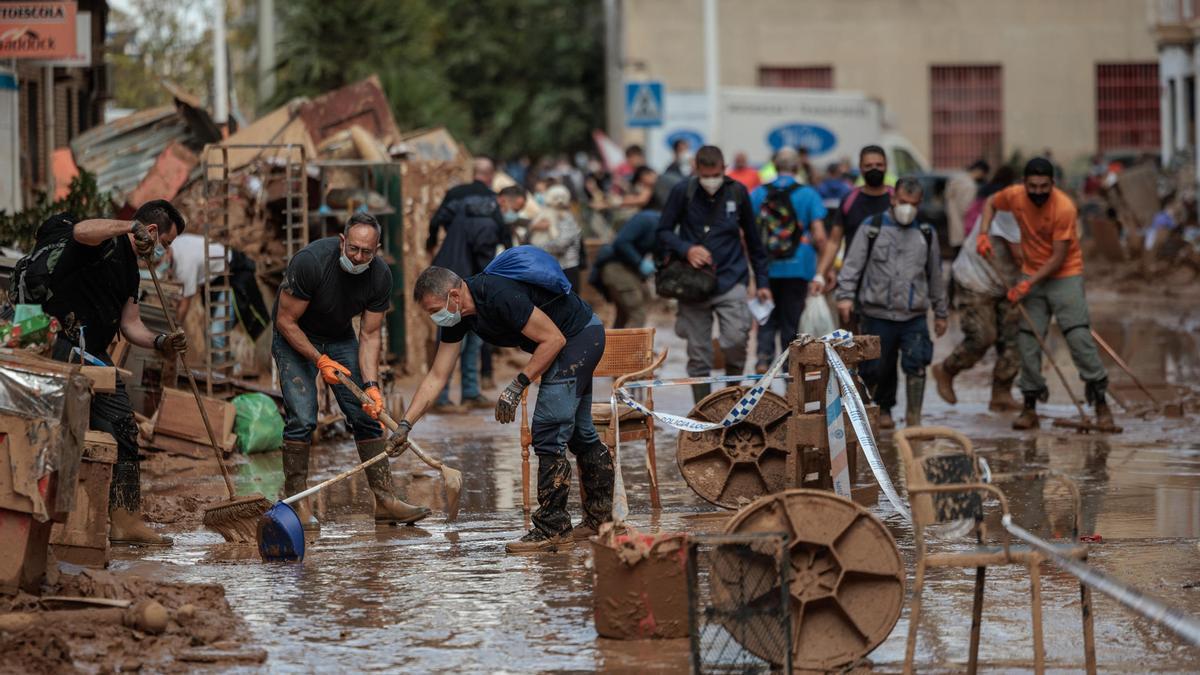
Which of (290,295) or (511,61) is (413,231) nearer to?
(290,295)

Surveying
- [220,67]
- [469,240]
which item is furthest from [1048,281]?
[220,67]

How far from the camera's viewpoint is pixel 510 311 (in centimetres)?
857

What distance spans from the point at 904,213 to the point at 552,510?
435 centimetres

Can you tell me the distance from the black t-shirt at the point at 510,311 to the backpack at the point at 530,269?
37mm

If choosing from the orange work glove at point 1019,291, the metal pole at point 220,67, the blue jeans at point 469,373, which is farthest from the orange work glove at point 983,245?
the metal pole at point 220,67

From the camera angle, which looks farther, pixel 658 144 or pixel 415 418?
pixel 658 144

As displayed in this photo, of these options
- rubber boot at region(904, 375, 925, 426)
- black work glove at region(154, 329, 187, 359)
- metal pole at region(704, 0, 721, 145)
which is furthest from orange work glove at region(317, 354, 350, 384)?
metal pole at region(704, 0, 721, 145)

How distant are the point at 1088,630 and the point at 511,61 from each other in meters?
39.1

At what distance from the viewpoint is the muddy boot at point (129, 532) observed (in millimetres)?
9172

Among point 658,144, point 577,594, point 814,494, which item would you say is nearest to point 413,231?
point 577,594

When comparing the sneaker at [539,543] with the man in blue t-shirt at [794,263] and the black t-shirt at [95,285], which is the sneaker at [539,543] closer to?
the black t-shirt at [95,285]

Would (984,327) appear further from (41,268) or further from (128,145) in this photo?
(128,145)

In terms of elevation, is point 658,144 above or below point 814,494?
above

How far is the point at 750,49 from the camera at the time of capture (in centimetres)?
3994
